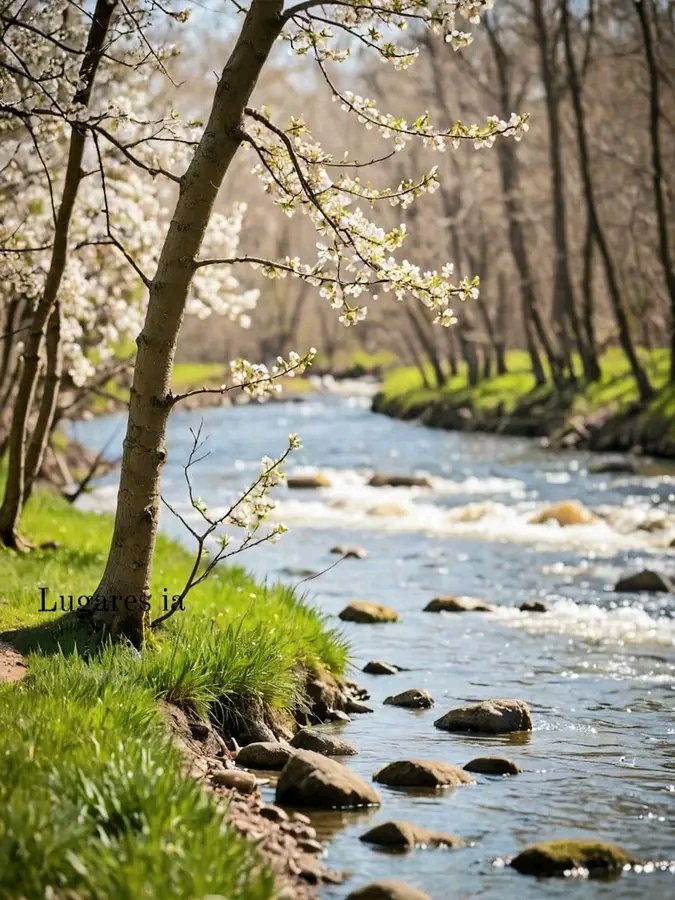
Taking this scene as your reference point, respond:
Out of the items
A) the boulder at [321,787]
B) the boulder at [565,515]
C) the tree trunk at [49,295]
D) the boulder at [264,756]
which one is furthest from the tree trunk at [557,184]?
the boulder at [321,787]

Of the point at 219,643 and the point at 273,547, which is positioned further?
the point at 273,547

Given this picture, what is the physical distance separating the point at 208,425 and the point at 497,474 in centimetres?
2045

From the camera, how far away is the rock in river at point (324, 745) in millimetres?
9136

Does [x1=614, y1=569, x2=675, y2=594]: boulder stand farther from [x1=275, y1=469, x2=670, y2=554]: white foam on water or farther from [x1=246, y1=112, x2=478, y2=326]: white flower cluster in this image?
[x1=246, y1=112, x2=478, y2=326]: white flower cluster

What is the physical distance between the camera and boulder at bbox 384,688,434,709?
10750mm

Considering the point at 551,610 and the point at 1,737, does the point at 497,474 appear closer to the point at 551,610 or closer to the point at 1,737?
the point at 551,610

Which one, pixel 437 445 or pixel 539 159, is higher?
pixel 539 159

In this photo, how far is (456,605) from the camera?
49.9 ft

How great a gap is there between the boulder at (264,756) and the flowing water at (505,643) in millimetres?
601

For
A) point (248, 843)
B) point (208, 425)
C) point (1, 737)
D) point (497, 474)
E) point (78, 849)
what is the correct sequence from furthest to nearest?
point (208, 425)
point (497, 474)
point (1, 737)
point (248, 843)
point (78, 849)

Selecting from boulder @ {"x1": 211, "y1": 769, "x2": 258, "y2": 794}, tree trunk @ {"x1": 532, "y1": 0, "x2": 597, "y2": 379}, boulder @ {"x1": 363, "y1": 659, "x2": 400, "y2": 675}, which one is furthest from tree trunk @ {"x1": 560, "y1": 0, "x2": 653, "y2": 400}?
boulder @ {"x1": 211, "y1": 769, "x2": 258, "y2": 794}

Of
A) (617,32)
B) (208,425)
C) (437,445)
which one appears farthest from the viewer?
(208,425)

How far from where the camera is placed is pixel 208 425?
157ft

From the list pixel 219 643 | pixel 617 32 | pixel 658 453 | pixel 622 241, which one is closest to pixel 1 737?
pixel 219 643
